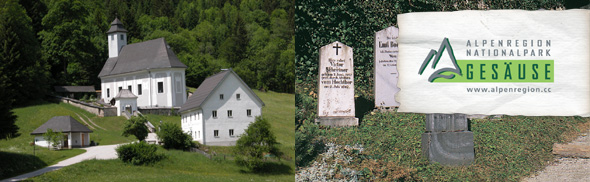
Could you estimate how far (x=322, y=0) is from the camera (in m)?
9.16

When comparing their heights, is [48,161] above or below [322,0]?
below

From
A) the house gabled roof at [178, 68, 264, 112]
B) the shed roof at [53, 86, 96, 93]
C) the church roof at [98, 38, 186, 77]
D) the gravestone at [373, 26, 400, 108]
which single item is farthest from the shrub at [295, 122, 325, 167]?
the church roof at [98, 38, 186, 77]

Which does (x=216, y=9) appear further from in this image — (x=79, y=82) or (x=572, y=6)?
(x=572, y=6)

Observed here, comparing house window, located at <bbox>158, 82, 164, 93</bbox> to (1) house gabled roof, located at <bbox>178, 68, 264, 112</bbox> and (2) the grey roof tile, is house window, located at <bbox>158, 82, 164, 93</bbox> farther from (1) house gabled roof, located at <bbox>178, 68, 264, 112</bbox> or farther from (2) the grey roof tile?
(1) house gabled roof, located at <bbox>178, 68, 264, 112</bbox>

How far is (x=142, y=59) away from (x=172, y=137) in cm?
3858

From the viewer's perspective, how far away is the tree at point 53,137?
44.8m

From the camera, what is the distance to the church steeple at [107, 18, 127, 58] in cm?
8625

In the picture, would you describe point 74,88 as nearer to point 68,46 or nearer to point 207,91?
point 68,46

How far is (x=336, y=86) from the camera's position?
960cm

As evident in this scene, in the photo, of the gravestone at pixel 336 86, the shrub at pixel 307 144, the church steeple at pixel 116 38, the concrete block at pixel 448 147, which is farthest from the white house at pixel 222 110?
the concrete block at pixel 448 147

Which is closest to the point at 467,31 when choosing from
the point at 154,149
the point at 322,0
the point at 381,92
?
the point at 381,92

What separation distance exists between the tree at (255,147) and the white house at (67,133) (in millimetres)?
11545

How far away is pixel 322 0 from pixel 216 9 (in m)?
122

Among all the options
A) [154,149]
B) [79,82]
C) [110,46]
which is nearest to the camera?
[154,149]
